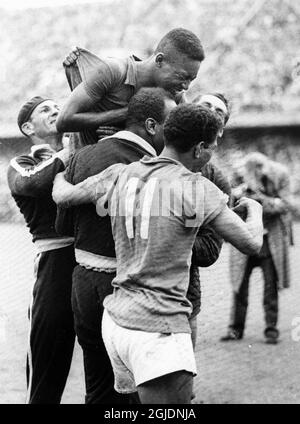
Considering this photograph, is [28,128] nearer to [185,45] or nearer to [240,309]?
[185,45]

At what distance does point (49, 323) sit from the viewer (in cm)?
304

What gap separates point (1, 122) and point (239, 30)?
1210 mm

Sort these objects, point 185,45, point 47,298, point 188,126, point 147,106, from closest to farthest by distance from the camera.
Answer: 1. point 188,126
2. point 147,106
3. point 185,45
4. point 47,298

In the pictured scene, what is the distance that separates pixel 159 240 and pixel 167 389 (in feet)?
1.43

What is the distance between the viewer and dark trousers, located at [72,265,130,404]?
2.57 m

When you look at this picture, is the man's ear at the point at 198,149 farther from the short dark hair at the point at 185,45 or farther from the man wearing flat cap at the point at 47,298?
the man wearing flat cap at the point at 47,298

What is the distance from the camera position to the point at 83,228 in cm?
259

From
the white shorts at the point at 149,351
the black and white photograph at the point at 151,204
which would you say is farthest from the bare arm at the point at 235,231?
the white shorts at the point at 149,351

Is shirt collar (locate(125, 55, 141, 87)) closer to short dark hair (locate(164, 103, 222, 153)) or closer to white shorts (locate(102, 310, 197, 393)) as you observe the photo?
short dark hair (locate(164, 103, 222, 153))

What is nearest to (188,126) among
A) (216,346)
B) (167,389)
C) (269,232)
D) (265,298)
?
(167,389)

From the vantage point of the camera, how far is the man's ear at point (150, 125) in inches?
99.4

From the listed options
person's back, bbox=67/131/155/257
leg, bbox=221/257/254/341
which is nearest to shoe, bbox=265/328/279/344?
leg, bbox=221/257/254/341
